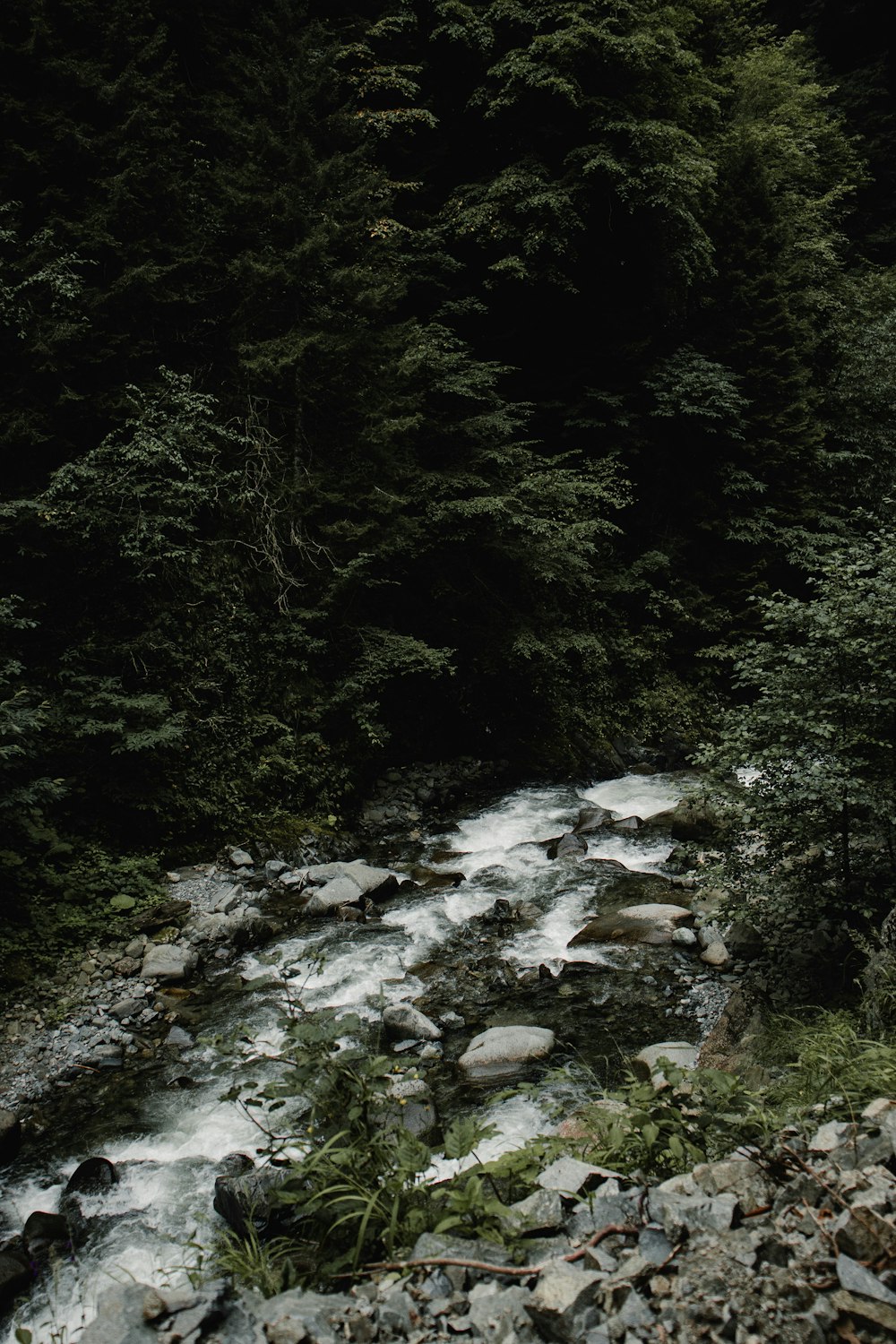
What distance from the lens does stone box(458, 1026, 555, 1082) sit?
Answer: 4.64 m

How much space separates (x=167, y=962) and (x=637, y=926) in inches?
158

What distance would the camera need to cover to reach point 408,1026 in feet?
16.6

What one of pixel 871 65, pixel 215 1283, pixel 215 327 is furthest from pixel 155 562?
pixel 871 65

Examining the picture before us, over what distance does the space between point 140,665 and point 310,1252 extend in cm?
607

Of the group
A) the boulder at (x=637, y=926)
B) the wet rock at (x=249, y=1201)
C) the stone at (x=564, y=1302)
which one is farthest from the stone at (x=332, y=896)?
the stone at (x=564, y=1302)

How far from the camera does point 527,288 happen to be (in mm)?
13266

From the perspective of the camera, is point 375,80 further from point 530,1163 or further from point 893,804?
point 530,1163

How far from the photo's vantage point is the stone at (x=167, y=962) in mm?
5824

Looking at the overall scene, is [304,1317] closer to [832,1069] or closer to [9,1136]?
[832,1069]

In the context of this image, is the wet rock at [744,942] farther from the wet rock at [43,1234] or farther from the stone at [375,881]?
the wet rock at [43,1234]

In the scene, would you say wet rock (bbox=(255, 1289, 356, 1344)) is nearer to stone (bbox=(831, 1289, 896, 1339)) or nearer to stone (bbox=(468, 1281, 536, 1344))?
stone (bbox=(468, 1281, 536, 1344))

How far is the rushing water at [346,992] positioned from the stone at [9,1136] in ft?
0.41

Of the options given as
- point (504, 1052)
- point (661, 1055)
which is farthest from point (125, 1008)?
point (661, 1055)

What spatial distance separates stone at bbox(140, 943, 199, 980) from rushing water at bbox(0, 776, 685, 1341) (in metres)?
0.47
